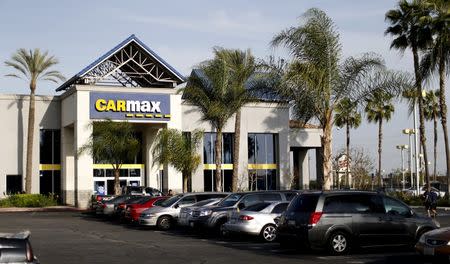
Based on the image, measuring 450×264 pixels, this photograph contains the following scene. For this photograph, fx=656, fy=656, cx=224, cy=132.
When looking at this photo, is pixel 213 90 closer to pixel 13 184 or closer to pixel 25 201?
pixel 25 201

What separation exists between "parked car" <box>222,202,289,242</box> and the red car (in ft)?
28.9

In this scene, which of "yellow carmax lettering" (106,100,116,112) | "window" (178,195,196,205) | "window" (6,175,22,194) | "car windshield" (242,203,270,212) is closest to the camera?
"car windshield" (242,203,270,212)

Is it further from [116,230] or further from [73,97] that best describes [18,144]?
[116,230]

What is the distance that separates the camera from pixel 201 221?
23.7 meters

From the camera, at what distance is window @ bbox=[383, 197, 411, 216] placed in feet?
55.7

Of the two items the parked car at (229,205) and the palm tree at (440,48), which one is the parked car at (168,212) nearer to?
the parked car at (229,205)

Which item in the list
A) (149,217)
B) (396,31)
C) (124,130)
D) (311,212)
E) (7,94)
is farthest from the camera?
(7,94)

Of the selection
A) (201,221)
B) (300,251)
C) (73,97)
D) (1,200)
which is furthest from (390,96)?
(1,200)

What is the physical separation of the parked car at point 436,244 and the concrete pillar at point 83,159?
34544 mm

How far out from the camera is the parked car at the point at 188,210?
24.4 m

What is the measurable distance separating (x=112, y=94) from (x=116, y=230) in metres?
20.6

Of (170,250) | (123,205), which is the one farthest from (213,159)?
(170,250)

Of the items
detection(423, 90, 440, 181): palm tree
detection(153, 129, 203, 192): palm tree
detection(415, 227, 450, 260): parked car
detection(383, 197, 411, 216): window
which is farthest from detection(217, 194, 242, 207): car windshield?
detection(423, 90, 440, 181): palm tree

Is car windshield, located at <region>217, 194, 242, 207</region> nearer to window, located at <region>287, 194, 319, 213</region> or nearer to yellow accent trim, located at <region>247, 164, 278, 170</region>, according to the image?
window, located at <region>287, 194, 319, 213</region>
